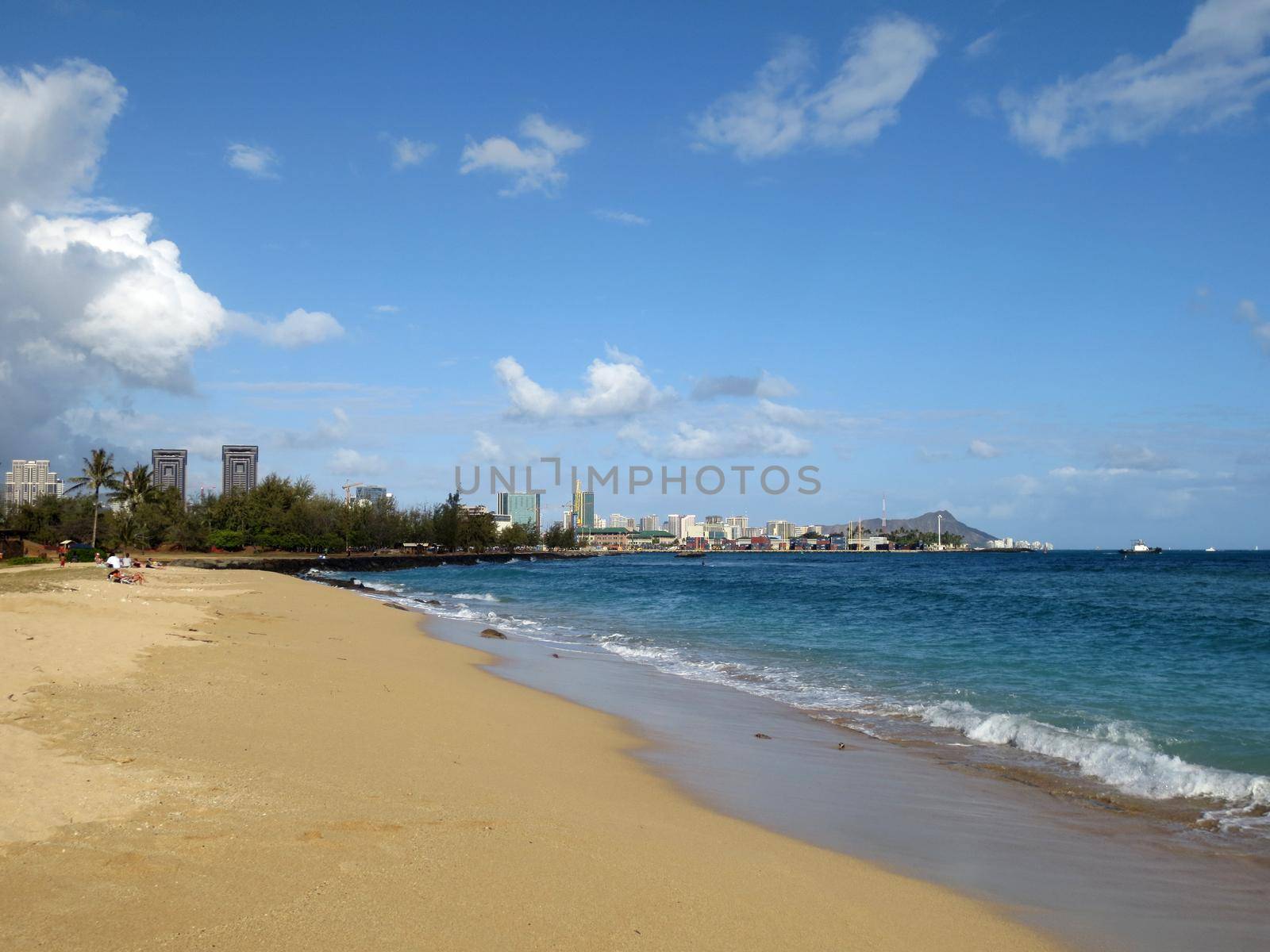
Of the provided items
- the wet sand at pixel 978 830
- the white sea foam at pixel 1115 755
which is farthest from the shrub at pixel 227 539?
the white sea foam at pixel 1115 755

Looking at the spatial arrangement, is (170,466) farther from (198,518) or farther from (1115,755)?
(1115,755)

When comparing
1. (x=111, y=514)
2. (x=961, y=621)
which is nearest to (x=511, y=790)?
(x=961, y=621)

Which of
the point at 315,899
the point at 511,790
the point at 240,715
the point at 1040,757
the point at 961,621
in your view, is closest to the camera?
the point at 315,899

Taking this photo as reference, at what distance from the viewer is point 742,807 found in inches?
241

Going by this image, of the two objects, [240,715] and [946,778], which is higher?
[240,715]

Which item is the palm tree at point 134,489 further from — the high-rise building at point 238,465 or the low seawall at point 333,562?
the high-rise building at point 238,465

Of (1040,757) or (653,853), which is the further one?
(1040,757)

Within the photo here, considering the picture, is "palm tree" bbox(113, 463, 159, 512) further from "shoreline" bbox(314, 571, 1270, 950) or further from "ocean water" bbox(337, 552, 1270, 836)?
"shoreline" bbox(314, 571, 1270, 950)

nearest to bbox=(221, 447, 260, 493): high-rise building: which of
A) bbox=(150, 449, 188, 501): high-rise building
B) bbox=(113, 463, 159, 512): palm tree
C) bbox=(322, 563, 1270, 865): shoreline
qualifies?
bbox=(150, 449, 188, 501): high-rise building

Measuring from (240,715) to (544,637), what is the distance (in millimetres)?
13902

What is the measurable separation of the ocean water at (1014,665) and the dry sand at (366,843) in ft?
14.2

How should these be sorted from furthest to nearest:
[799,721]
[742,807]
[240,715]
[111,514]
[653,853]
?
[111,514]
[799,721]
[240,715]
[742,807]
[653,853]

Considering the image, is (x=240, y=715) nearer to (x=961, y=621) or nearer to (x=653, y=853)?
(x=653, y=853)

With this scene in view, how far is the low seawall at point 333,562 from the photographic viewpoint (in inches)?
2415
